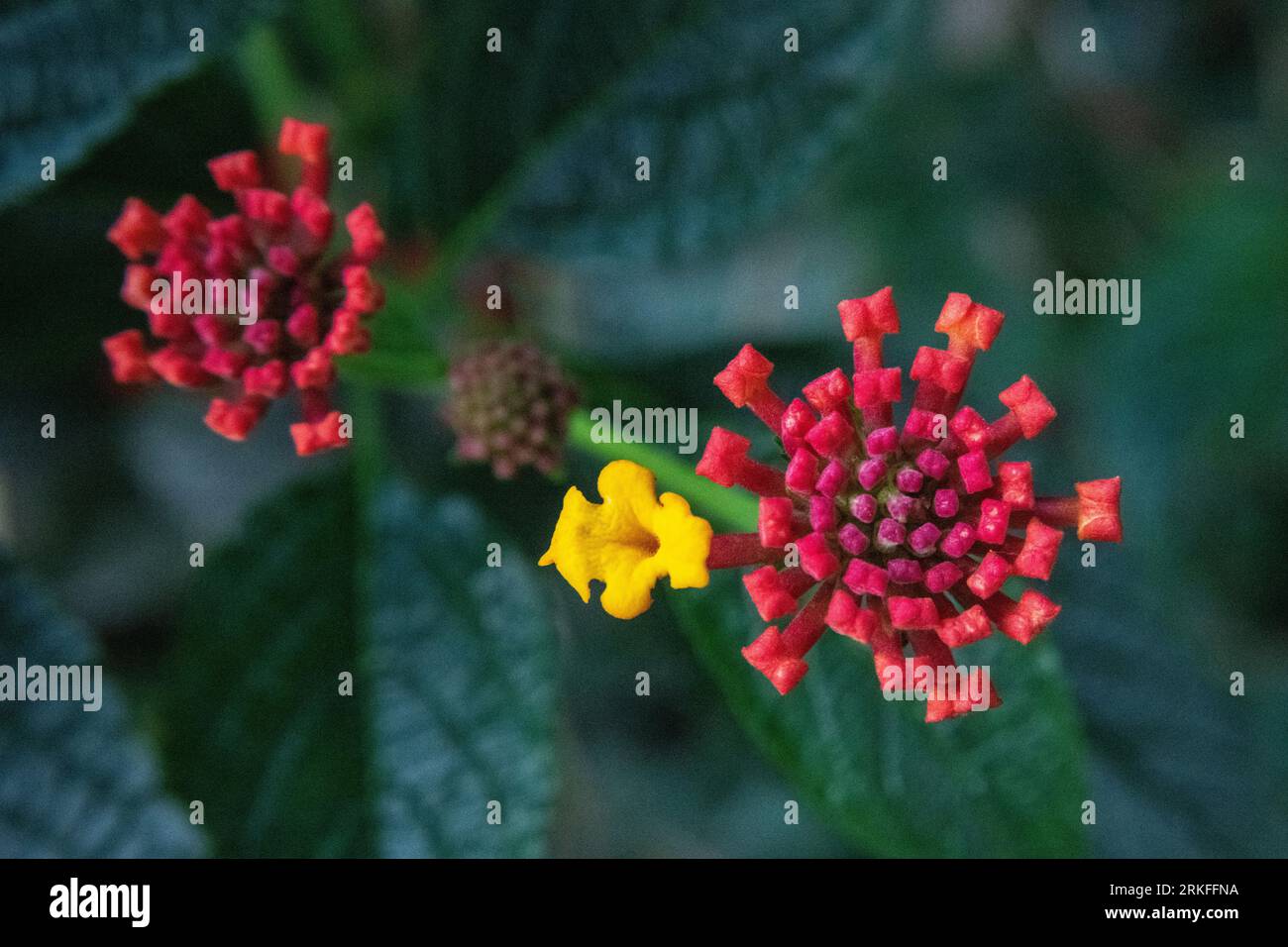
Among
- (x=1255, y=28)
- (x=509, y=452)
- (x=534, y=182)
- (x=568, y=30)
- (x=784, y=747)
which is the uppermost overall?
(x=1255, y=28)

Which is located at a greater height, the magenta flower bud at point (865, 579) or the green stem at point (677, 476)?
the green stem at point (677, 476)

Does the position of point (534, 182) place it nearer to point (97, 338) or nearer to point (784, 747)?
point (97, 338)

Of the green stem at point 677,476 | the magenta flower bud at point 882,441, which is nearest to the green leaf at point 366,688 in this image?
the green stem at point 677,476

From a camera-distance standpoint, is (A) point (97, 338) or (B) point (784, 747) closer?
(B) point (784, 747)

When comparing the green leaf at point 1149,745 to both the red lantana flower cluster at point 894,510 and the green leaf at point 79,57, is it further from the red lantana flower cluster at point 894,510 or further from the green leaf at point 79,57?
the green leaf at point 79,57
